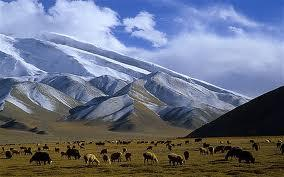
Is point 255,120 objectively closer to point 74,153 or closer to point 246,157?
point 74,153

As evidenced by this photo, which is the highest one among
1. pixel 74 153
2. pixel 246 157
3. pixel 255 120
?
pixel 255 120

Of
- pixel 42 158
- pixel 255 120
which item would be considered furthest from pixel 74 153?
pixel 255 120

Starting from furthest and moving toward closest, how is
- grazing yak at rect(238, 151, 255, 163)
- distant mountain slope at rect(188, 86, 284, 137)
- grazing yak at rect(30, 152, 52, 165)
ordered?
distant mountain slope at rect(188, 86, 284, 137)
grazing yak at rect(30, 152, 52, 165)
grazing yak at rect(238, 151, 255, 163)

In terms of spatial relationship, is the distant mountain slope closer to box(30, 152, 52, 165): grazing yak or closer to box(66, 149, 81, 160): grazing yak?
box(66, 149, 81, 160): grazing yak

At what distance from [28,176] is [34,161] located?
19728 millimetres

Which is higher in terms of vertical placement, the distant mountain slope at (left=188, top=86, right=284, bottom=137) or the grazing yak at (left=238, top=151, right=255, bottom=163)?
the distant mountain slope at (left=188, top=86, right=284, bottom=137)

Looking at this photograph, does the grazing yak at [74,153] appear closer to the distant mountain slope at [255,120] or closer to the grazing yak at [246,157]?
the grazing yak at [246,157]

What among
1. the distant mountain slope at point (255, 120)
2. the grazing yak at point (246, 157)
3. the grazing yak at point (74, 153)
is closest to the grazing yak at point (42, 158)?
the grazing yak at point (74, 153)

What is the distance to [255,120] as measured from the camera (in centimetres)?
17538

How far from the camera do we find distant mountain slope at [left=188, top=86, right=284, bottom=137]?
166 meters

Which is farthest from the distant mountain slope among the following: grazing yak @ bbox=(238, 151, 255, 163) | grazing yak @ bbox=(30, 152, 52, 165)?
grazing yak @ bbox=(30, 152, 52, 165)

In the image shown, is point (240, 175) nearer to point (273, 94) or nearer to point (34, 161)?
point (34, 161)

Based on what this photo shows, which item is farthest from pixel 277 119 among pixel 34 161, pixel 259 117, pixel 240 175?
pixel 240 175

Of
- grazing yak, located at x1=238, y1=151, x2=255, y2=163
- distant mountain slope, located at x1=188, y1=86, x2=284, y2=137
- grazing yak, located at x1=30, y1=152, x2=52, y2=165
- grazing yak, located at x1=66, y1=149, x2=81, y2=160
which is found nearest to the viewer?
grazing yak, located at x1=238, y1=151, x2=255, y2=163
